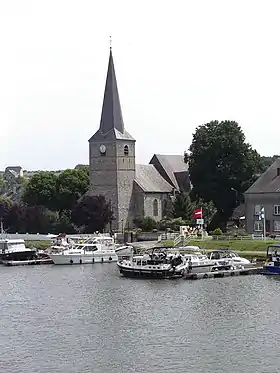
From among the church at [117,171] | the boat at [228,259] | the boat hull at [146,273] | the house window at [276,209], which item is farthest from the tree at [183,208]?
the boat hull at [146,273]

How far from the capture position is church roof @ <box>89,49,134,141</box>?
110062mm

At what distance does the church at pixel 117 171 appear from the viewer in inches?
4400

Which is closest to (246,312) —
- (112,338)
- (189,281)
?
(112,338)

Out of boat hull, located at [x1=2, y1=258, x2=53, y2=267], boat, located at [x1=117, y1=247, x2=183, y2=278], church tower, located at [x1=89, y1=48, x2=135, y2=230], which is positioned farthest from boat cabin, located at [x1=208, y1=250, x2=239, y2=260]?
church tower, located at [x1=89, y1=48, x2=135, y2=230]

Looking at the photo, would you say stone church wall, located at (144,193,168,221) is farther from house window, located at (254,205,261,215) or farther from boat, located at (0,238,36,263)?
boat, located at (0,238,36,263)

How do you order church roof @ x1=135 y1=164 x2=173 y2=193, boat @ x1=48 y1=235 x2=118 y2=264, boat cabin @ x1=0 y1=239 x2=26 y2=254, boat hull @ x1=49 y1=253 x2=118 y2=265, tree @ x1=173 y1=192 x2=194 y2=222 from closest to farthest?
boat hull @ x1=49 y1=253 x2=118 y2=265 < boat @ x1=48 y1=235 x2=118 y2=264 < boat cabin @ x1=0 y1=239 x2=26 y2=254 < tree @ x1=173 y1=192 x2=194 y2=222 < church roof @ x1=135 y1=164 x2=173 y2=193

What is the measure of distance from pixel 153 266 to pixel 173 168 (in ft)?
222

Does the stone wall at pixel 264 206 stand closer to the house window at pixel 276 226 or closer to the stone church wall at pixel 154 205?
the house window at pixel 276 226

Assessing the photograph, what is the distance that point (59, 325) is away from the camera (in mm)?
43688

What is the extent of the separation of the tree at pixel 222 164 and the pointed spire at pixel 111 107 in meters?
14.3

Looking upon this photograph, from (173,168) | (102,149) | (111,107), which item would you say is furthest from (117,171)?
(173,168)

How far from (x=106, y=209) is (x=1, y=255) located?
2842cm

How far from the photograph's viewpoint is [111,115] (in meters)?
112

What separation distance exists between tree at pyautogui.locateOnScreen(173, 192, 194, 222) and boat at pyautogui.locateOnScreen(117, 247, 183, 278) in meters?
39.9
